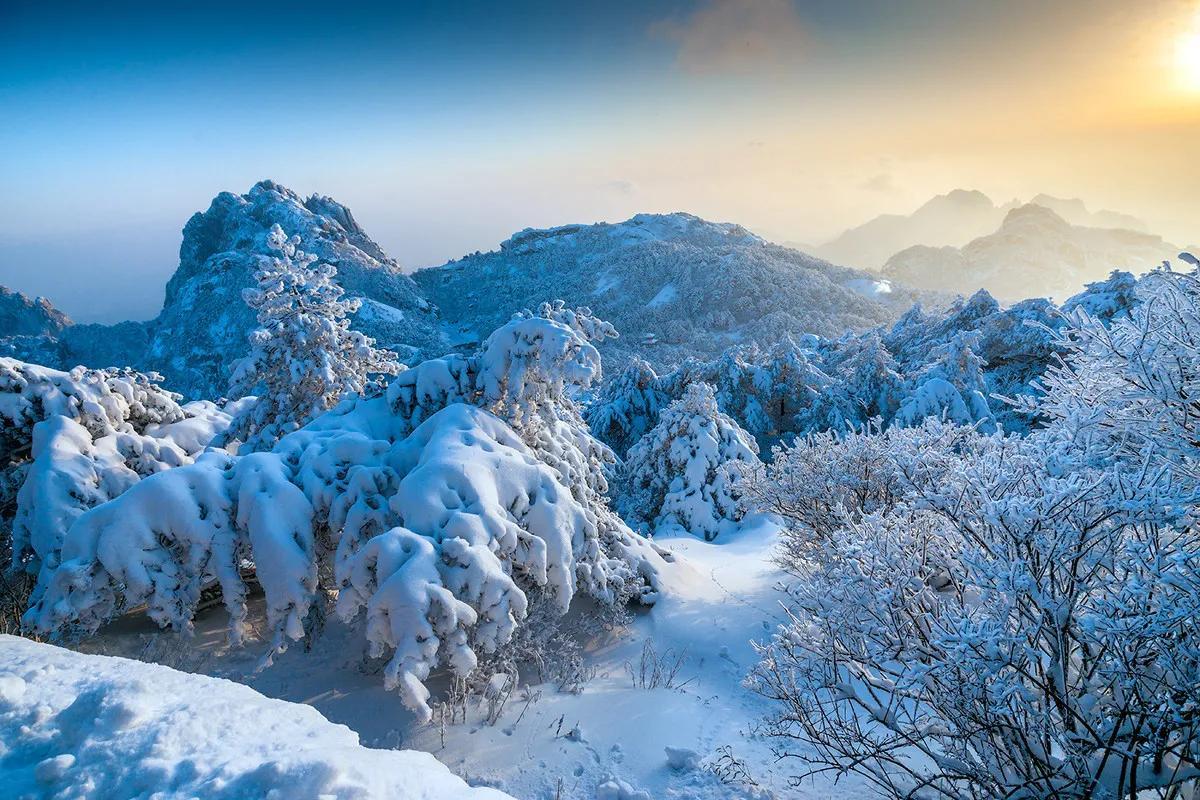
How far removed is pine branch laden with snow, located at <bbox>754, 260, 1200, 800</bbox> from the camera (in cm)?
331

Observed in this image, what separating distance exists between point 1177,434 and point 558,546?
5.24 meters

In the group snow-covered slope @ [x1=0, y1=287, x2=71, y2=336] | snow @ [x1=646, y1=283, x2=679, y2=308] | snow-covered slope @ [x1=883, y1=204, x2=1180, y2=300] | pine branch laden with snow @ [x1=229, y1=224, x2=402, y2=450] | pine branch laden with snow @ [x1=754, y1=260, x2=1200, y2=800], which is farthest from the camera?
snow-covered slope @ [x1=883, y1=204, x2=1180, y2=300]

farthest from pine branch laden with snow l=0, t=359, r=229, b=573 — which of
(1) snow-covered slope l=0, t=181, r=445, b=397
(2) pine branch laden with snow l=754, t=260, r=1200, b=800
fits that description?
(1) snow-covered slope l=0, t=181, r=445, b=397

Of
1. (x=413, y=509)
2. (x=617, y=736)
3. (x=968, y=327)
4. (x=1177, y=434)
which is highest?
(x=968, y=327)

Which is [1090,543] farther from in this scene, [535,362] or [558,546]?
[535,362]

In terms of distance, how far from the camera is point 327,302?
38.6 feet

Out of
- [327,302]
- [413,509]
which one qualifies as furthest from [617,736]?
[327,302]

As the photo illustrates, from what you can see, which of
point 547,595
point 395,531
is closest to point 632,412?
point 547,595

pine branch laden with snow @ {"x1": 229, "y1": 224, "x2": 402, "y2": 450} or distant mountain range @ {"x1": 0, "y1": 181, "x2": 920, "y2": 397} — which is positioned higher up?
distant mountain range @ {"x1": 0, "y1": 181, "x2": 920, "y2": 397}

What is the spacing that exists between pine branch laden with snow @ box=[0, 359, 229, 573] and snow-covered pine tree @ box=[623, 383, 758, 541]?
12562 millimetres

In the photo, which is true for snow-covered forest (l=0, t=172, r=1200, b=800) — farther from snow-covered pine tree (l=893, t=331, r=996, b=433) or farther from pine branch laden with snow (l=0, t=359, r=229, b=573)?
snow-covered pine tree (l=893, t=331, r=996, b=433)

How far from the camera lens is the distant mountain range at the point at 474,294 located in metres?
80.1

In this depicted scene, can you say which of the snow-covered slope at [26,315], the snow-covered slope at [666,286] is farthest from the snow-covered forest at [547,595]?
the snow-covered slope at [26,315]

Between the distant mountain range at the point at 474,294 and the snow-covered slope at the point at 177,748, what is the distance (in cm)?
6519
